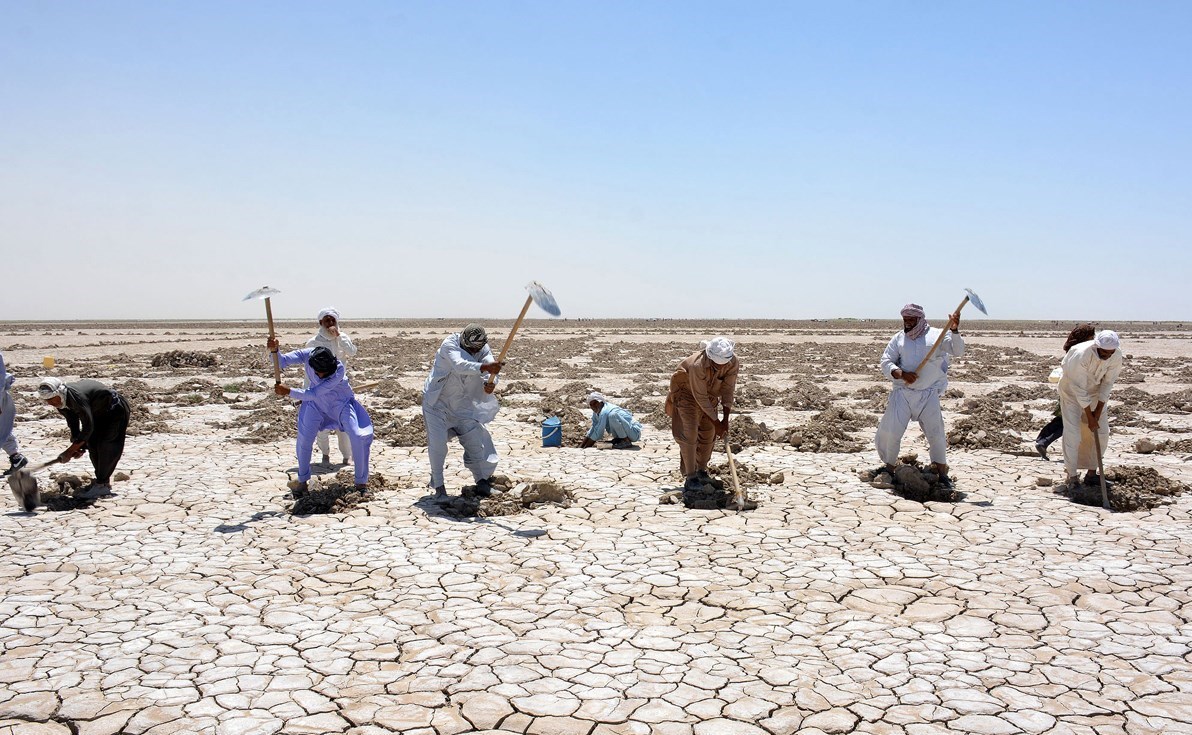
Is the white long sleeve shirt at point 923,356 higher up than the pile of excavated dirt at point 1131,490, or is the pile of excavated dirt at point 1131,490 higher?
the white long sleeve shirt at point 923,356

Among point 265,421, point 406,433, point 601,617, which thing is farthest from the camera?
point 265,421

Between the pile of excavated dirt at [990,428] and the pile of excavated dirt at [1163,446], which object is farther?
the pile of excavated dirt at [990,428]

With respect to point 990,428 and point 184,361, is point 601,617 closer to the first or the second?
point 990,428

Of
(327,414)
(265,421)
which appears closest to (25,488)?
(327,414)

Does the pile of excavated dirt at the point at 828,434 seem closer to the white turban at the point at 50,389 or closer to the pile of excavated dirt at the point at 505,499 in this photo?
the pile of excavated dirt at the point at 505,499

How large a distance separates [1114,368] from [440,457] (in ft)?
19.4

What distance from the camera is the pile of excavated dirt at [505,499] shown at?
6859 millimetres

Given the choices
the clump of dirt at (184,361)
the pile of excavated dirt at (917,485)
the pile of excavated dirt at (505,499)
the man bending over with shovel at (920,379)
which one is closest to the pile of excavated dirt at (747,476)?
the pile of excavated dirt at (917,485)

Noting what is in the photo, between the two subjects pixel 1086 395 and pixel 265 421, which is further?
pixel 265 421

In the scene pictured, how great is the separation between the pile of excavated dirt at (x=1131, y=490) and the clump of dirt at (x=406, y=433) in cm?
709

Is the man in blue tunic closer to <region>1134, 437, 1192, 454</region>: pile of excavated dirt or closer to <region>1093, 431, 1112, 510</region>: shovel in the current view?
<region>1093, 431, 1112, 510</region>: shovel

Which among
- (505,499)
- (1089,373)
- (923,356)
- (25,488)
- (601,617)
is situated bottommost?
(601,617)

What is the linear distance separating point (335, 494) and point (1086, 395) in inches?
265

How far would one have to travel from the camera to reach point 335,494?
719 centimetres
